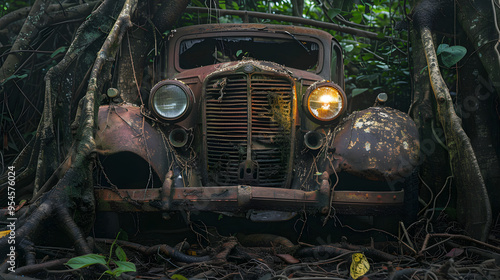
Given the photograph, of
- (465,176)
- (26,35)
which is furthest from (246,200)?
(26,35)

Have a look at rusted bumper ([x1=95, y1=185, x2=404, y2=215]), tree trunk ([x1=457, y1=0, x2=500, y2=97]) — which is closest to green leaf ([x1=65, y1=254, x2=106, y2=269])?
rusted bumper ([x1=95, y1=185, x2=404, y2=215])

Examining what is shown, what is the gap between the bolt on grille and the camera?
3223mm

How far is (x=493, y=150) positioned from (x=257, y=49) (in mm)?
2324

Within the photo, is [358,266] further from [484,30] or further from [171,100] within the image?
[484,30]

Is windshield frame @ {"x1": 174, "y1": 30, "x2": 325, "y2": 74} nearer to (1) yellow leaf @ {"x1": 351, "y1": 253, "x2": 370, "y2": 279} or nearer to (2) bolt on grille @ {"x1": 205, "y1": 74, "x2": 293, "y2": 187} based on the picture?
(2) bolt on grille @ {"x1": 205, "y1": 74, "x2": 293, "y2": 187}

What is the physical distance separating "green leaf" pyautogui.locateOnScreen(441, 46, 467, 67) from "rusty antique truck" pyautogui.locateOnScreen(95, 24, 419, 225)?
0.80 m

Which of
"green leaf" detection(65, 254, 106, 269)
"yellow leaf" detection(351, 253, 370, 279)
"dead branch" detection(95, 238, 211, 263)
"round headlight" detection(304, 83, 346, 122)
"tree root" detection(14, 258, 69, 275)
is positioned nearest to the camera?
"green leaf" detection(65, 254, 106, 269)

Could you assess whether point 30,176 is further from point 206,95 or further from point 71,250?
point 206,95

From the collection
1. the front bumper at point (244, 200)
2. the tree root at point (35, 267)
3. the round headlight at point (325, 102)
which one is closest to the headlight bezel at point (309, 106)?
the round headlight at point (325, 102)

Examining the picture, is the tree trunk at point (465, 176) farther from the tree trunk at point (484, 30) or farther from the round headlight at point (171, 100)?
the round headlight at point (171, 100)

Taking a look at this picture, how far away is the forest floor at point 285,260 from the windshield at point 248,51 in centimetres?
177

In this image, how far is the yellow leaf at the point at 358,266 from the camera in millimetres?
2299

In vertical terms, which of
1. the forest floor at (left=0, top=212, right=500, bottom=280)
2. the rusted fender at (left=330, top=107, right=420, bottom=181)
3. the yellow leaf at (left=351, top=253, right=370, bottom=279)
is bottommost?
the forest floor at (left=0, top=212, right=500, bottom=280)

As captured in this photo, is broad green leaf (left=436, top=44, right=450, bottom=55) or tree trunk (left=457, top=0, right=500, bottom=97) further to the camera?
broad green leaf (left=436, top=44, right=450, bottom=55)
